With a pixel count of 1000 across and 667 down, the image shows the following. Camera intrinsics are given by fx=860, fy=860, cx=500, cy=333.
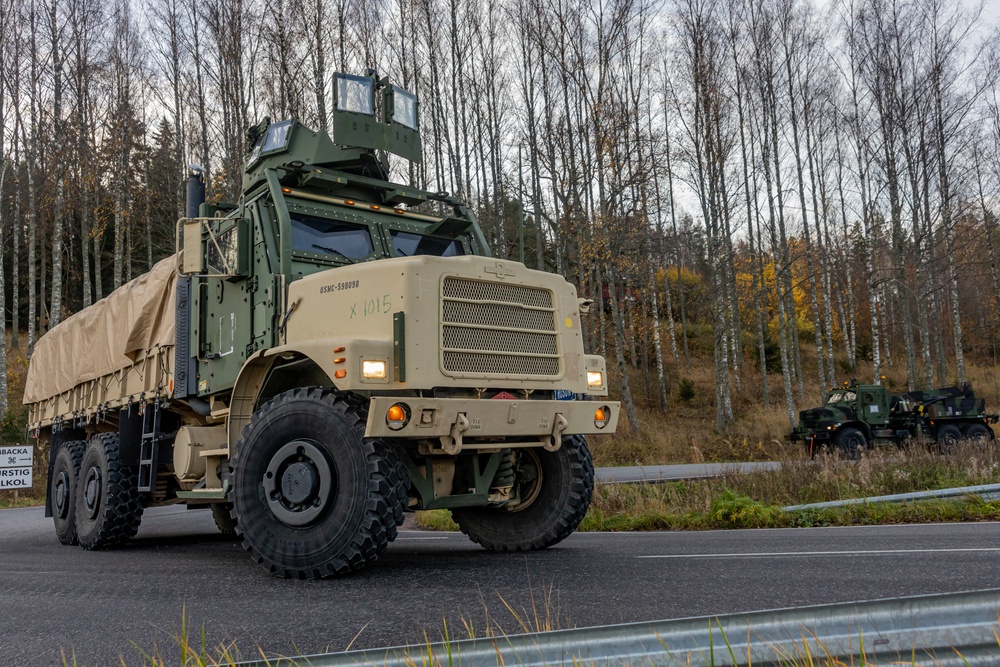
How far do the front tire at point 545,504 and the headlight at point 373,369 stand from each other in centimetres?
207

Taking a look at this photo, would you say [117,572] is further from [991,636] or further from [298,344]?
[991,636]

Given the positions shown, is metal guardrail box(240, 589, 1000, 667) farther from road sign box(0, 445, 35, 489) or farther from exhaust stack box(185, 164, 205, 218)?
road sign box(0, 445, 35, 489)

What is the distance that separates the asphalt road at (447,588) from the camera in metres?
4.41

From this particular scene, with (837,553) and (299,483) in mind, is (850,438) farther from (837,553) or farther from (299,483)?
(299,483)

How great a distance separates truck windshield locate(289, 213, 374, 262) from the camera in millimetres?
8109

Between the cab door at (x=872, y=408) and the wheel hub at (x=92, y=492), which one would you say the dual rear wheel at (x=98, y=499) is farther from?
the cab door at (x=872, y=408)

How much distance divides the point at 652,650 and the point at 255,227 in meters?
6.53

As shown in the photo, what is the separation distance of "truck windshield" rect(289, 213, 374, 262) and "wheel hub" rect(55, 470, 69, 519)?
18.7 feet

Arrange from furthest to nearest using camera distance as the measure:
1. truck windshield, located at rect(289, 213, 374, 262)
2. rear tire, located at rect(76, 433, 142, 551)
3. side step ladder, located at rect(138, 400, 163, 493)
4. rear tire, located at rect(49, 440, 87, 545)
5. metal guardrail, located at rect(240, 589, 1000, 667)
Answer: rear tire, located at rect(49, 440, 87, 545)
rear tire, located at rect(76, 433, 142, 551)
side step ladder, located at rect(138, 400, 163, 493)
truck windshield, located at rect(289, 213, 374, 262)
metal guardrail, located at rect(240, 589, 1000, 667)

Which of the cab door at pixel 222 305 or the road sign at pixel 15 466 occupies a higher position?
the cab door at pixel 222 305

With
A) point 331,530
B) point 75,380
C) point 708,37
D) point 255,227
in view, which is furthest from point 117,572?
point 708,37

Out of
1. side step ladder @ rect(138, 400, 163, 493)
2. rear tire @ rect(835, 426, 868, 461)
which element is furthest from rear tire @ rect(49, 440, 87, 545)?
rear tire @ rect(835, 426, 868, 461)

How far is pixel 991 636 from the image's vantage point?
2531 millimetres

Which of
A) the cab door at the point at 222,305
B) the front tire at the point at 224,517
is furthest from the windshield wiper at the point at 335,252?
the front tire at the point at 224,517
